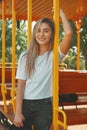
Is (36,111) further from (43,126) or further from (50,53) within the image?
(50,53)

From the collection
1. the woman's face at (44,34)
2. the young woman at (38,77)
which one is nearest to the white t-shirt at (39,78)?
the young woman at (38,77)

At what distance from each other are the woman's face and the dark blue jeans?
492mm

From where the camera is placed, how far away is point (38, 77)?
112 inches

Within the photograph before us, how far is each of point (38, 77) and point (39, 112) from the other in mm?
294

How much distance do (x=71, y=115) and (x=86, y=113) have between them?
10.0 inches

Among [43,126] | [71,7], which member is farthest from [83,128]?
[43,126]

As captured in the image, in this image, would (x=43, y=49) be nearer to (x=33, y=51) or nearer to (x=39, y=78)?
(x=33, y=51)

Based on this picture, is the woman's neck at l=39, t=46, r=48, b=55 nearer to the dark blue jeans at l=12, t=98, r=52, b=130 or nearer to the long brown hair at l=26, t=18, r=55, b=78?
the long brown hair at l=26, t=18, r=55, b=78

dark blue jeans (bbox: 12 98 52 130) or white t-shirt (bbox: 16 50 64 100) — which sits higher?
white t-shirt (bbox: 16 50 64 100)

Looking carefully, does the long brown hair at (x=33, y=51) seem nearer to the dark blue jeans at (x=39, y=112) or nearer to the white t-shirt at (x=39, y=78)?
the white t-shirt at (x=39, y=78)

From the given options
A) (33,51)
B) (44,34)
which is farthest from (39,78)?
(44,34)

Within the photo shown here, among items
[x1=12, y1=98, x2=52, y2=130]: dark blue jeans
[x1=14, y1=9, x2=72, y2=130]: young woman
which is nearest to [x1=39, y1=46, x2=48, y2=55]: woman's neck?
[x1=14, y1=9, x2=72, y2=130]: young woman

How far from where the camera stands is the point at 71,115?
467 centimetres

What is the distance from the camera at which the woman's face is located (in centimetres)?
281
